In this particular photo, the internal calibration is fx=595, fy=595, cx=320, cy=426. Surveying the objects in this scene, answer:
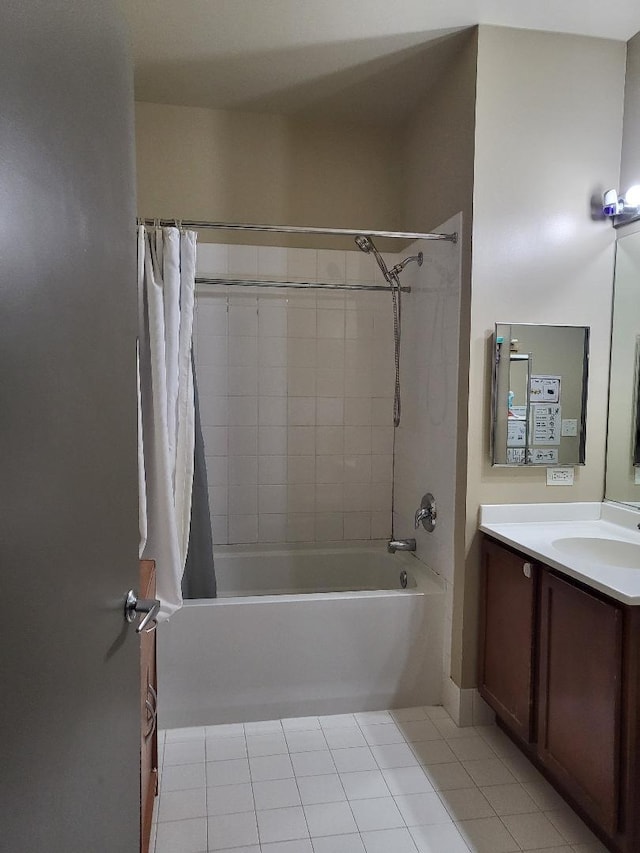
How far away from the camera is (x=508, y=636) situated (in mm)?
2234

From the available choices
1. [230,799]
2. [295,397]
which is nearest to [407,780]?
[230,799]

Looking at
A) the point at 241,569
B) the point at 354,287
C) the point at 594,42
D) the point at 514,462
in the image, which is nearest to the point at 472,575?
the point at 514,462

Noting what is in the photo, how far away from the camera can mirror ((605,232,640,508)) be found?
236 centimetres

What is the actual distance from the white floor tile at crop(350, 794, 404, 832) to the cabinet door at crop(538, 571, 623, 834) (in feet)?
1.74

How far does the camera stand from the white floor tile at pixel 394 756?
2.19 metres

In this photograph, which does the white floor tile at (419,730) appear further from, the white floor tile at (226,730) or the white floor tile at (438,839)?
the white floor tile at (226,730)

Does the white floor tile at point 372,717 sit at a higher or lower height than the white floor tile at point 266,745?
lower

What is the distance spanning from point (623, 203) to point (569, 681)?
1.79 meters

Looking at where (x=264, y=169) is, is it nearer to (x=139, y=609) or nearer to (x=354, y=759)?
(x=139, y=609)

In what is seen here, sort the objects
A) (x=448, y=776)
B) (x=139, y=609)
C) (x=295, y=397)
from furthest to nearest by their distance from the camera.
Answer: (x=295, y=397)
(x=448, y=776)
(x=139, y=609)

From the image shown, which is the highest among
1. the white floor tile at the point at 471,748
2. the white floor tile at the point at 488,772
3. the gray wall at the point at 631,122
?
the gray wall at the point at 631,122

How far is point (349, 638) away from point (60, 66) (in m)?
2.30

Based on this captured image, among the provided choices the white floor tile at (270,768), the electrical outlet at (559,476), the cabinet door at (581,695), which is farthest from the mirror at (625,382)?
the white floor tile at (270,768)

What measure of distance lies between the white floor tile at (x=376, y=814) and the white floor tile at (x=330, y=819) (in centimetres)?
2
